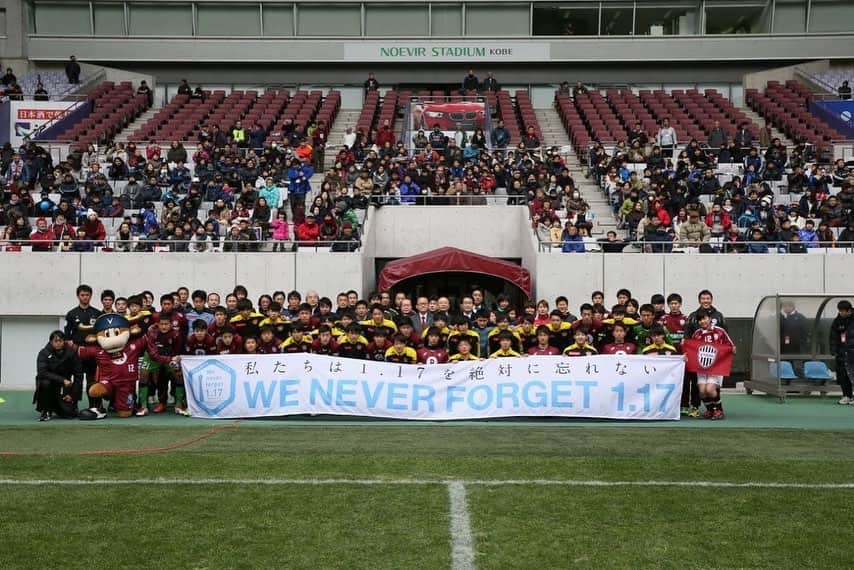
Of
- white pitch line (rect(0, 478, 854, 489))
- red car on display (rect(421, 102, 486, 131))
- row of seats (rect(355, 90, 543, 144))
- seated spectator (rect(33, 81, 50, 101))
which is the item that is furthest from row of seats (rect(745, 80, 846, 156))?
seated spectator (rect(33, 81, 50, 101))

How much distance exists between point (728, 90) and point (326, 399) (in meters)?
31.0

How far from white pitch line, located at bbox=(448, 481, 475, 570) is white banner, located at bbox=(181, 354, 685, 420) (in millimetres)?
4694

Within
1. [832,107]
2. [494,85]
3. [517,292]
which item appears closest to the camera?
[517,292]

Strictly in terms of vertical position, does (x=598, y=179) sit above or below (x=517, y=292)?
above

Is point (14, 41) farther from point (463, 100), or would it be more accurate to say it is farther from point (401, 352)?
point (401, 352)

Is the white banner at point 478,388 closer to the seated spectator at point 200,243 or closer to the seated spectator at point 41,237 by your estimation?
the seated spectator at point 200,243

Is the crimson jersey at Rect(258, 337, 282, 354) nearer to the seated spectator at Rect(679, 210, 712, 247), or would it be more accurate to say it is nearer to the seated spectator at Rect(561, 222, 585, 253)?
the seated spectator at Rect(561, 222, 585, 253)

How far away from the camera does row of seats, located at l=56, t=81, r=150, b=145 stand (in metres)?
32.3

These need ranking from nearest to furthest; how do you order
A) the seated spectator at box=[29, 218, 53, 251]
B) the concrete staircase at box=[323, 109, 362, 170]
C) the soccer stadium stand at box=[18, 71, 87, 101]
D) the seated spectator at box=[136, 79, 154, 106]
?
the seated spectator at box=[29, 218, 53, 251]
the concrete staircase at box=[323, 109, 362, 170]
the soccer stadium stand at box=[18, 71, 87, 101]
the seated spectator at box=[136, 79, 154, 106]

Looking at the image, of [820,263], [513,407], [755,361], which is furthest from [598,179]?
[513,407]

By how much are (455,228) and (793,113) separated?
612 inches

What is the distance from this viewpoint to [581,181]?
28.0m

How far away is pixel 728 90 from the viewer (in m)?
40.3

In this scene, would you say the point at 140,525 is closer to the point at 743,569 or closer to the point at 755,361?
the point at 743,569
